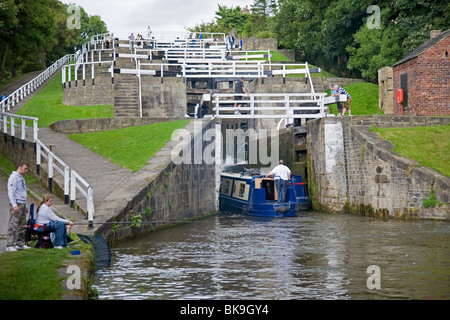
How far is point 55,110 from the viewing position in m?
35.7

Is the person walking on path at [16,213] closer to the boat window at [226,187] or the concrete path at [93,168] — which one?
the concrete path at [93,168]

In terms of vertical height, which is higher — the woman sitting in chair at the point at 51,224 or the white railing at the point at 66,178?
the white railing at the point at 66,178

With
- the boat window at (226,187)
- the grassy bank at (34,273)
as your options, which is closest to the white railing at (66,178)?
the grassy bank at (34,273)

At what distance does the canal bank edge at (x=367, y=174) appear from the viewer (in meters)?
20.8

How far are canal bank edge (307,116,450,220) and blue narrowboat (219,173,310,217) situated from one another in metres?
0.76

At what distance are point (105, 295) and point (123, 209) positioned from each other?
5.55 m

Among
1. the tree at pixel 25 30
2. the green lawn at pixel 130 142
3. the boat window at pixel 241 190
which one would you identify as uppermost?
the tree at pixel 25 30

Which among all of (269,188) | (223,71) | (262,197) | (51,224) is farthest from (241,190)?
(51,224)

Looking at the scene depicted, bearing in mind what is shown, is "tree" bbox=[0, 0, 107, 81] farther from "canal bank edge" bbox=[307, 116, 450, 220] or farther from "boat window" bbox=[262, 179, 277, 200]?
"canal bank edge" bbox=[307, 116, 450, 220]

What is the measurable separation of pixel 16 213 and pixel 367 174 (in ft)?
46.1

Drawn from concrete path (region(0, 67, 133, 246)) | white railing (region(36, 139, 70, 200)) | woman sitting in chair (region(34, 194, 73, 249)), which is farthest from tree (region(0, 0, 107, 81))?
woman sitting in chair (region(34, 194, 73, 249))

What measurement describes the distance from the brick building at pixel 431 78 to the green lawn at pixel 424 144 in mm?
4623

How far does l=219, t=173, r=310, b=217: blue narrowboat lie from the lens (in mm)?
24094

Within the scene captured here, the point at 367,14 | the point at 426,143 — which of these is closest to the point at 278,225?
the point at 426,143
